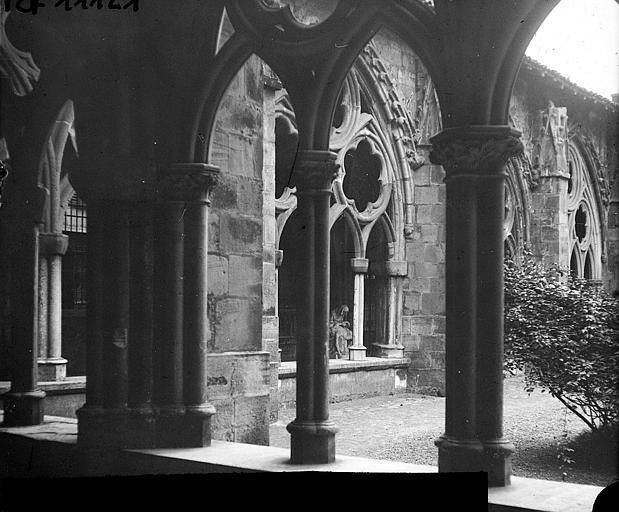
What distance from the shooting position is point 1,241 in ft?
20.2

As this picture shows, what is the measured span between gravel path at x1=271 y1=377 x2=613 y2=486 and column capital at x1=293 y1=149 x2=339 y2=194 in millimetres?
3047

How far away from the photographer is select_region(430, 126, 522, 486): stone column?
3641mm

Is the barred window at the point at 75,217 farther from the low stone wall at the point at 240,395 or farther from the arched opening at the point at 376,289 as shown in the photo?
the arched opening at the point at 376,289

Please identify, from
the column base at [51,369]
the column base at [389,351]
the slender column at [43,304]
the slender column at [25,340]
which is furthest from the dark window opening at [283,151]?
the slender column at [25,340]

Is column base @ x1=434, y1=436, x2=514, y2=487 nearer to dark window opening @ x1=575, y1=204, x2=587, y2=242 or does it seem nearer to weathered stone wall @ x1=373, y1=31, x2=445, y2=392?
weathered stone wall @ x1=373, y1=31, x2=445, y2=392

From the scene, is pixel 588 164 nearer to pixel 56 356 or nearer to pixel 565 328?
pixel 565 328

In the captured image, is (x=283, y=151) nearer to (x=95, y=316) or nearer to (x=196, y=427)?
(x=95, y=316)

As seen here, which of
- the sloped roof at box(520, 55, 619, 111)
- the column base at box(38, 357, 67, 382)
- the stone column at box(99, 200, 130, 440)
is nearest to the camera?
the stone column at box(99, 200, 130, 440)

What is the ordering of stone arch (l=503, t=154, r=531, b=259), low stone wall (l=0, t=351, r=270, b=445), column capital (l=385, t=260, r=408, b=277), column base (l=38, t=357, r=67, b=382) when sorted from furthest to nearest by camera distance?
stone arch (l=503, t=154, r=531, b=259)
column capital (l=385, t=260, r=408, b=277)
column base (l=38, t=357, r=67, b=382)
low stone wall (l=0, t=351, r=270, b=445)

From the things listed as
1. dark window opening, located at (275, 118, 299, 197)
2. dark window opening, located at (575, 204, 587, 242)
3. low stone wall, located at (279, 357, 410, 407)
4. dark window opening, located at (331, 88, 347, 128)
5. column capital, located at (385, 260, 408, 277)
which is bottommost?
low stone wall, located at (279, 357, 410, 407)

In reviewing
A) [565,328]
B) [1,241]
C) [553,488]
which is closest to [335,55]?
[553,488]

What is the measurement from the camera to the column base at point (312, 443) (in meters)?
4.29

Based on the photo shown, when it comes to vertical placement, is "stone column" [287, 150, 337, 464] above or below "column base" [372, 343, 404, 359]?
above

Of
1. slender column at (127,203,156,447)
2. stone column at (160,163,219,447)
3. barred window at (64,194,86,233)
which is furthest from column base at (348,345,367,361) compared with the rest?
slender column at (127,203,156,447)
